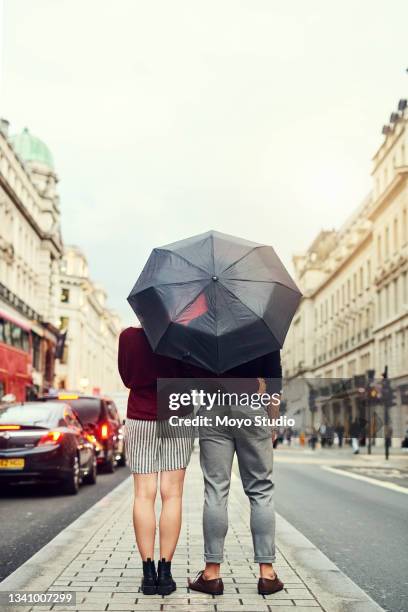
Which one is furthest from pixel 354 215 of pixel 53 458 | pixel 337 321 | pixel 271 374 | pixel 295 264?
pixel 271 374

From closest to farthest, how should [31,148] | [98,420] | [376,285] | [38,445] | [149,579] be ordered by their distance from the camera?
[149,579]
[38,445]
[98,420]
[376,285]
[31,148]

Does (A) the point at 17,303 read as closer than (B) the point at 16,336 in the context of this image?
No

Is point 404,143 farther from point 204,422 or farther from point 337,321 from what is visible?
point 204,422

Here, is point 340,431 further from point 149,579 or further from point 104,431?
point 104,431

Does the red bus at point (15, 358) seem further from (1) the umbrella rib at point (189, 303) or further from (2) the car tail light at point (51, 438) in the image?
(1) the umbrella rib at point (189, 303)

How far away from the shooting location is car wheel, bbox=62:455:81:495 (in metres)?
13.3

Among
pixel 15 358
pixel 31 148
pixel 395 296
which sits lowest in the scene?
pixel 15 358

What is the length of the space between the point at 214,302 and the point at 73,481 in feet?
29.1

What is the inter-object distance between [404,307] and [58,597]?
5126 cm

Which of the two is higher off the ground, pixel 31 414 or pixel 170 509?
pixel 31 414

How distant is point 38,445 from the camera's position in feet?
42.1

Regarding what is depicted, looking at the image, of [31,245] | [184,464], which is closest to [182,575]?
[184,464]

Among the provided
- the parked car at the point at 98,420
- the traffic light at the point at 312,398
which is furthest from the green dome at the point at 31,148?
the traffic light at the point at 312,398

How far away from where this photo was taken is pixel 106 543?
7.22 meters
